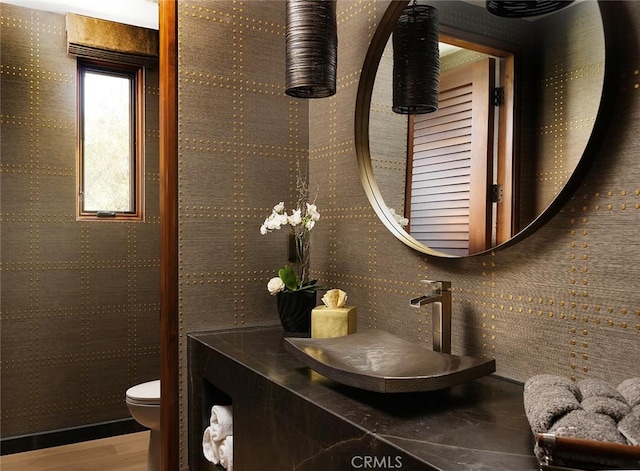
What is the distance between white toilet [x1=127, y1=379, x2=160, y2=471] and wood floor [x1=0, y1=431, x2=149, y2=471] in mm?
311

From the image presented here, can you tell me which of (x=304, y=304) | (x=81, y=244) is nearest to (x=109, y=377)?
(x=81, y=244)

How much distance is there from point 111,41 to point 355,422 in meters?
2.90

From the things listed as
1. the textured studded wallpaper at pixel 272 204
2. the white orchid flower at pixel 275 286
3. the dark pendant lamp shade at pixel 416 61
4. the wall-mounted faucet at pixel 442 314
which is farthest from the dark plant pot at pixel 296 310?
the dark pendant lamp shade at pixel 416 61

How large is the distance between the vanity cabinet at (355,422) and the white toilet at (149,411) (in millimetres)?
961

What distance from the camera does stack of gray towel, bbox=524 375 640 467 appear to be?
0.75m

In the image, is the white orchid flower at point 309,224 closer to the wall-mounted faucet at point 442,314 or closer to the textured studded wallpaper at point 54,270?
the wall-mounted faucet at point 442,314

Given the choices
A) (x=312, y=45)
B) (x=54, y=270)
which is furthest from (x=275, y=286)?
(x=54, y=270)

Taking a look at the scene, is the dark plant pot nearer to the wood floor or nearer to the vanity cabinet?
the vanity cabinet

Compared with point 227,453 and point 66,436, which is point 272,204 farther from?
point 66,436


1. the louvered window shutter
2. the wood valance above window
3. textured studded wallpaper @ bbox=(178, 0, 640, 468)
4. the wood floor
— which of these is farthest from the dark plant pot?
the wood valance above window

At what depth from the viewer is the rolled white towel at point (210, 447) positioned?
70.3 inches

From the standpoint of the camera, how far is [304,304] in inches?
75.0

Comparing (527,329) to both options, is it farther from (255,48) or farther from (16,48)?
(16,48)

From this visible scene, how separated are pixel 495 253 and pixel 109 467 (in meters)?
2.40
